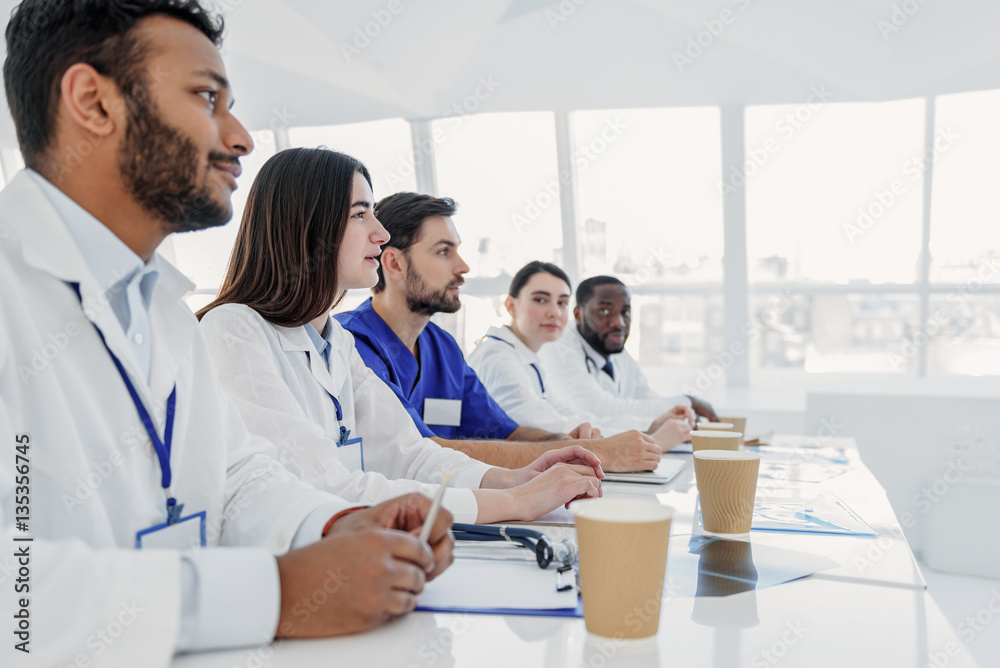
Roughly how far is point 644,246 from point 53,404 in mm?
5763

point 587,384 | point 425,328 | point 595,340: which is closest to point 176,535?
point 425,328

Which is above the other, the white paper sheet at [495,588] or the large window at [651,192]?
the large window at [651,192]

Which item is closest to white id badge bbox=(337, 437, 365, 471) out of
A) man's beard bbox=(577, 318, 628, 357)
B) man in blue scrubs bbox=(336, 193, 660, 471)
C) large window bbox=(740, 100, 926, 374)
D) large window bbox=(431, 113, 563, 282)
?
man in blue scrubs bbox=(336, 193, 660, 471)

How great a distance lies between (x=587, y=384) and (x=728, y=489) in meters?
2.59

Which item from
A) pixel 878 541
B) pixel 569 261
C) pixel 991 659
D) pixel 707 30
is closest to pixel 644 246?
pixel 569 261

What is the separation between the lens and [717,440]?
68.7 inches

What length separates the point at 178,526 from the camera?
1010mm

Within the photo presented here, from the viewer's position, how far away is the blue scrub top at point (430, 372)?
2.26m

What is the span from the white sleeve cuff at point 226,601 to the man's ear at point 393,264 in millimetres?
1698

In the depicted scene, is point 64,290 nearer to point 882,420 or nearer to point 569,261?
point 882,420

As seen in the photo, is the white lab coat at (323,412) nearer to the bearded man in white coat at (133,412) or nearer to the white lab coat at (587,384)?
the bearded man in white coat at (133,412)

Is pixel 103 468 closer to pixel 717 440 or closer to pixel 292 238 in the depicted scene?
pixel 292 238

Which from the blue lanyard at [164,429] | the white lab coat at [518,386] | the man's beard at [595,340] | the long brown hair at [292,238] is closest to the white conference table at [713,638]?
the blue lanyard at [164,429]

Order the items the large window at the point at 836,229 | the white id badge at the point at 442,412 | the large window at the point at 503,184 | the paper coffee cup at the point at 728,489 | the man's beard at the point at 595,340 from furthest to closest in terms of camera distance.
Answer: the large window at the point at 503,184, the large window at the point at 836,229, the man's beard at the point at 595,340, the white id badge at the point at 442,412, the paper coffee cup at the point at 728,489
